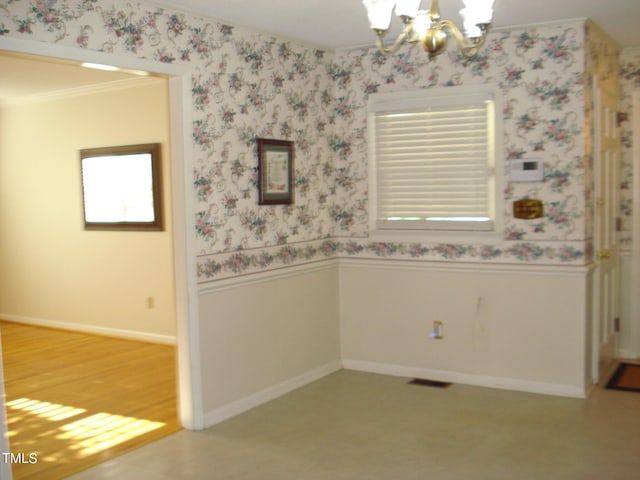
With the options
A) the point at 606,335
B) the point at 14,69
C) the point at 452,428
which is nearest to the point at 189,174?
the point at 452,428

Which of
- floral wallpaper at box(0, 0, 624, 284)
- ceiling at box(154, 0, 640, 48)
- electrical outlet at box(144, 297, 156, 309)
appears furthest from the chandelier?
electrical outlet at box(144, 297, 156, 309)

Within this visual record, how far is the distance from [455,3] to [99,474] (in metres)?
3.19

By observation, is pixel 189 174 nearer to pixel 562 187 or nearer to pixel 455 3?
pixel 455 3

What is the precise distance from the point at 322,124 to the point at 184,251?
170 cm

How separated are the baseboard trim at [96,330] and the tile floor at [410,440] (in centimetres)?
211

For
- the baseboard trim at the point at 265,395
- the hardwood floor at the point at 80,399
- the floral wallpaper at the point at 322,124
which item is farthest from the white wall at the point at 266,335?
the hardwood floor at the point at 80,399

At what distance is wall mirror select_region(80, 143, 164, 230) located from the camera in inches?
248

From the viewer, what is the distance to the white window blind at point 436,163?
4.73m

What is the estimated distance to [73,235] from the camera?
694 cm

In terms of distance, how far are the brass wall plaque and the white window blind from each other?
0.55 feet

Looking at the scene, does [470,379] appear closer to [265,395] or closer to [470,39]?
[265,395]

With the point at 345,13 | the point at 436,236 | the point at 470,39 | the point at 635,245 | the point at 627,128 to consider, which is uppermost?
the point at 345,13

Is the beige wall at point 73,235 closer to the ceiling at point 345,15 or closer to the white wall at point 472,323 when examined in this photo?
the ceiling at point 345,15

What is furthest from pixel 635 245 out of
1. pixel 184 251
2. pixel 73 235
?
pixel 73 235
